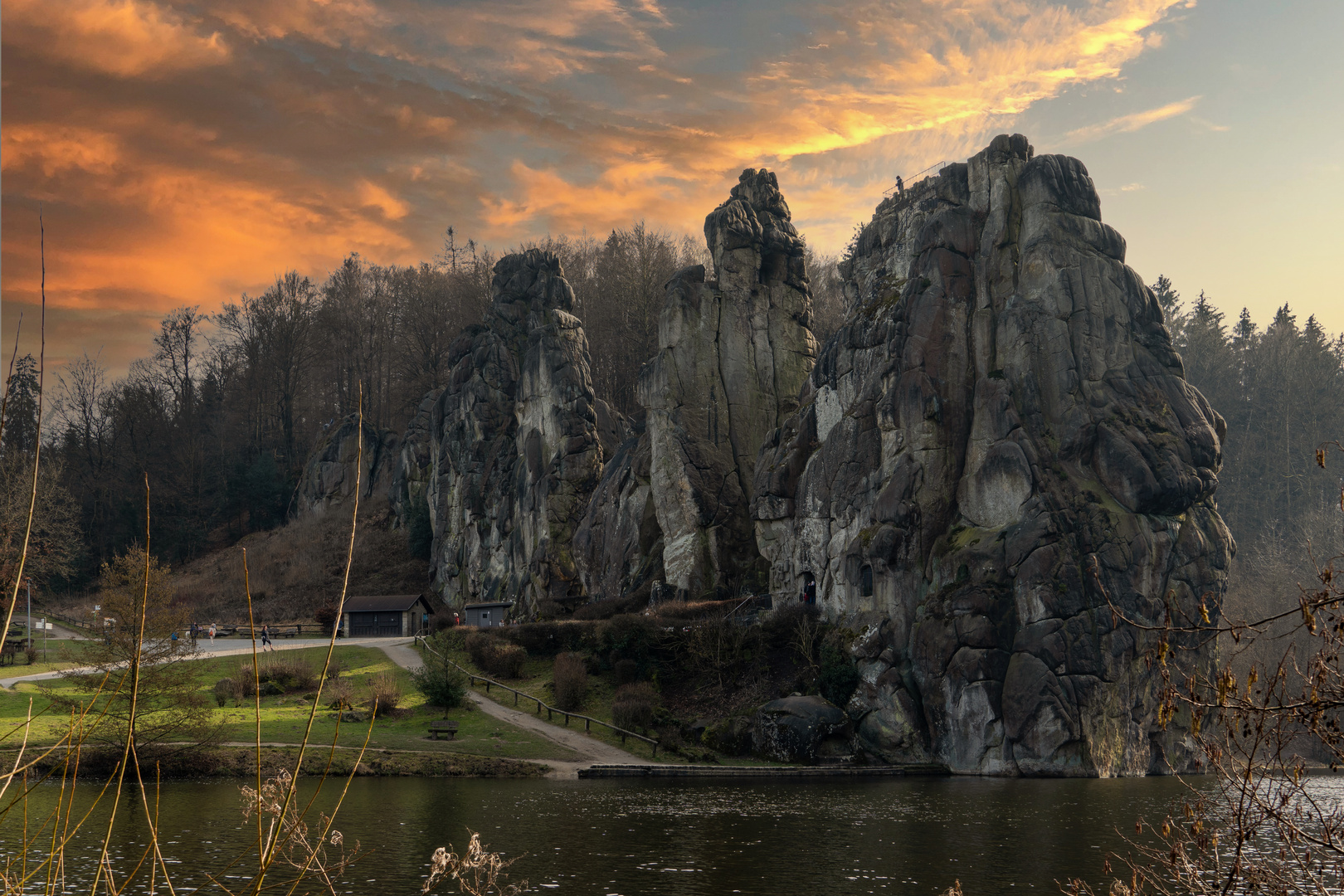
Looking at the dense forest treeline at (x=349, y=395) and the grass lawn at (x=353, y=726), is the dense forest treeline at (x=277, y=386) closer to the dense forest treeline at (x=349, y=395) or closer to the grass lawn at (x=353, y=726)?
the dense forest treeline at (x=349, y=395)

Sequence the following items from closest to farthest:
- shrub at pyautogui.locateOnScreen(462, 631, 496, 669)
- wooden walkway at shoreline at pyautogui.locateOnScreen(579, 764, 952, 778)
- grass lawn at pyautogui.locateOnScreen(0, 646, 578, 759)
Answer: wooden walkway at shoreline at pyautogui.locateOnScreen(579, 764, 952, 778) → grass lawn at pyautogui.locateOnScreen(0, 646, 578, 759) → shrub at pyautogui.locateOnScreen(462, 631, 496, 669)

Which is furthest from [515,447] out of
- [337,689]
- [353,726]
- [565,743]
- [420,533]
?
[565,743]

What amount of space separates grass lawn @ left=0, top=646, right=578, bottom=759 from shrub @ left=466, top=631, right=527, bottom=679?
4.90m

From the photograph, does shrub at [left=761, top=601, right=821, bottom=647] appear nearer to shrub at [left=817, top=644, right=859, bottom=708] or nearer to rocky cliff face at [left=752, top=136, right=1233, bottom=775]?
rocky cliff face at [left=752, top=136, right=1233, bottom=775]

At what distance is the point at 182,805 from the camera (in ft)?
97.6

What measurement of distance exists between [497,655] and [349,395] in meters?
55.0

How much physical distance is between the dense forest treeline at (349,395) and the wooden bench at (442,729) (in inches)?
1695

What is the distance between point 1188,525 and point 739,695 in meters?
22.5

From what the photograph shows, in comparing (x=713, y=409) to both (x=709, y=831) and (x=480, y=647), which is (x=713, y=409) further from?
(x=709, y=831)

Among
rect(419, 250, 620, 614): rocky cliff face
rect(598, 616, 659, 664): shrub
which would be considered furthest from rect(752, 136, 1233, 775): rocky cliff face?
rect(419, 250, 620, 614): rocky cliff face

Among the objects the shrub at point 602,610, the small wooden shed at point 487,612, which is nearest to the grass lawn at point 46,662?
the small wooden shed at point 487,612

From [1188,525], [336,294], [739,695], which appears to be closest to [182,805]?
[739,695]

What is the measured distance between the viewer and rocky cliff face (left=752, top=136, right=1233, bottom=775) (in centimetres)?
4325

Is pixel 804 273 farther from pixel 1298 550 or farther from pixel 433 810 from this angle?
pixel 433 810
